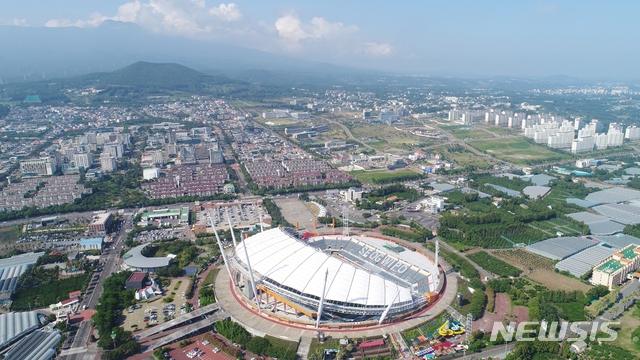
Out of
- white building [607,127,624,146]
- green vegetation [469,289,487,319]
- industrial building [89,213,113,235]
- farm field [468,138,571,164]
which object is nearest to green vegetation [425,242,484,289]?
green vegetation [469,289,487,319]

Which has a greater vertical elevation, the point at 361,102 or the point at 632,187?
the point at 361,102

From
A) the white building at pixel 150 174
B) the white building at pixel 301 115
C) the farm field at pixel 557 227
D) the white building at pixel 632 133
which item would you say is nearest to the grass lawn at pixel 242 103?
the white building at pixel 301 115

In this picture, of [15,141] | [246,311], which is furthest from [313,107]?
[246,311]

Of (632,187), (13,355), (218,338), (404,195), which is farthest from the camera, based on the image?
(632,187)

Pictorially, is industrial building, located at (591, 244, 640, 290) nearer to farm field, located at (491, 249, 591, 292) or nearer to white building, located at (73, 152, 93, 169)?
farm field, located at (491, 249, 591, 292)

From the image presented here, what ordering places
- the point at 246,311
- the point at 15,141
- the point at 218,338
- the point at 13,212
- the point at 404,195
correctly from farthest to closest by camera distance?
the point at 15,141 < the point at 404,195 < the point at 13,212 < the point at 246,311 < the point at 218,338

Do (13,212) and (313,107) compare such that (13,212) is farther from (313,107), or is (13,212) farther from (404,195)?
(313,107)
